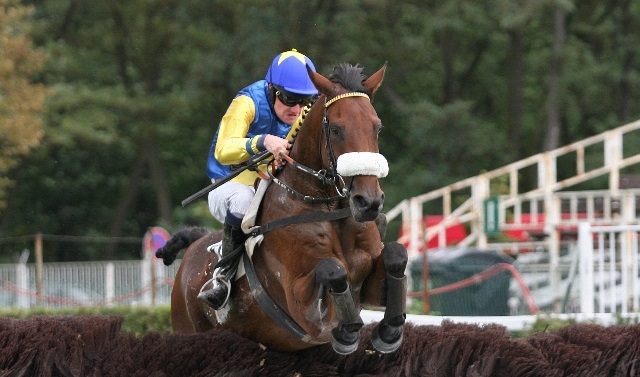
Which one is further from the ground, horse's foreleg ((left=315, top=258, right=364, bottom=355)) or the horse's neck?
the horse's neck

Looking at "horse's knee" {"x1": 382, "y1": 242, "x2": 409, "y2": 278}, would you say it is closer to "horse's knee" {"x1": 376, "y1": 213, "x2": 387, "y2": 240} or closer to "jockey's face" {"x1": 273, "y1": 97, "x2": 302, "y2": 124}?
"horse's knee" {"x1": 376, "y1": 213, "x2": 387, "y2": 240}

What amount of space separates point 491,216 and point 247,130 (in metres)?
12.8

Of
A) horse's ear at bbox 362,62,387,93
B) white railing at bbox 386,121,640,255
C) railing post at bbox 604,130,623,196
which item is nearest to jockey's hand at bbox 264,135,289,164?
horse's ear at bbox 362,62,387,93

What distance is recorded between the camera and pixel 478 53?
35375mm

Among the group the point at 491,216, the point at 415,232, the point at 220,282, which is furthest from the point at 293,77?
the point at 491,216

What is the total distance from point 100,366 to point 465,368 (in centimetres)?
192

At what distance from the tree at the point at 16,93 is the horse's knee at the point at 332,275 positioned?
17961mm

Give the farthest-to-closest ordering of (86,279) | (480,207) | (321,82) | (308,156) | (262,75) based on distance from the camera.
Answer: (262,75) → (86,279) → (480,207) → (308,156) → (321,82)

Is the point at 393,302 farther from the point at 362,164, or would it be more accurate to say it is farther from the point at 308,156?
the point at 308,156

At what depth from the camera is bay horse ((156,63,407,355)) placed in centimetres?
608

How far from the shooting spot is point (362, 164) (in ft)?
19.2

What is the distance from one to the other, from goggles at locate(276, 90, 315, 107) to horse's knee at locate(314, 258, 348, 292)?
1296mm

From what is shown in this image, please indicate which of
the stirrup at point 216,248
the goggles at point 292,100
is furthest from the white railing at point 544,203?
the goggles at point 292,100

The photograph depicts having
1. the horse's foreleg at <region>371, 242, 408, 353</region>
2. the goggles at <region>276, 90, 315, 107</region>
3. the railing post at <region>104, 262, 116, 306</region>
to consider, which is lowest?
the railing post at <region>104, 262, 116, 306</region>
